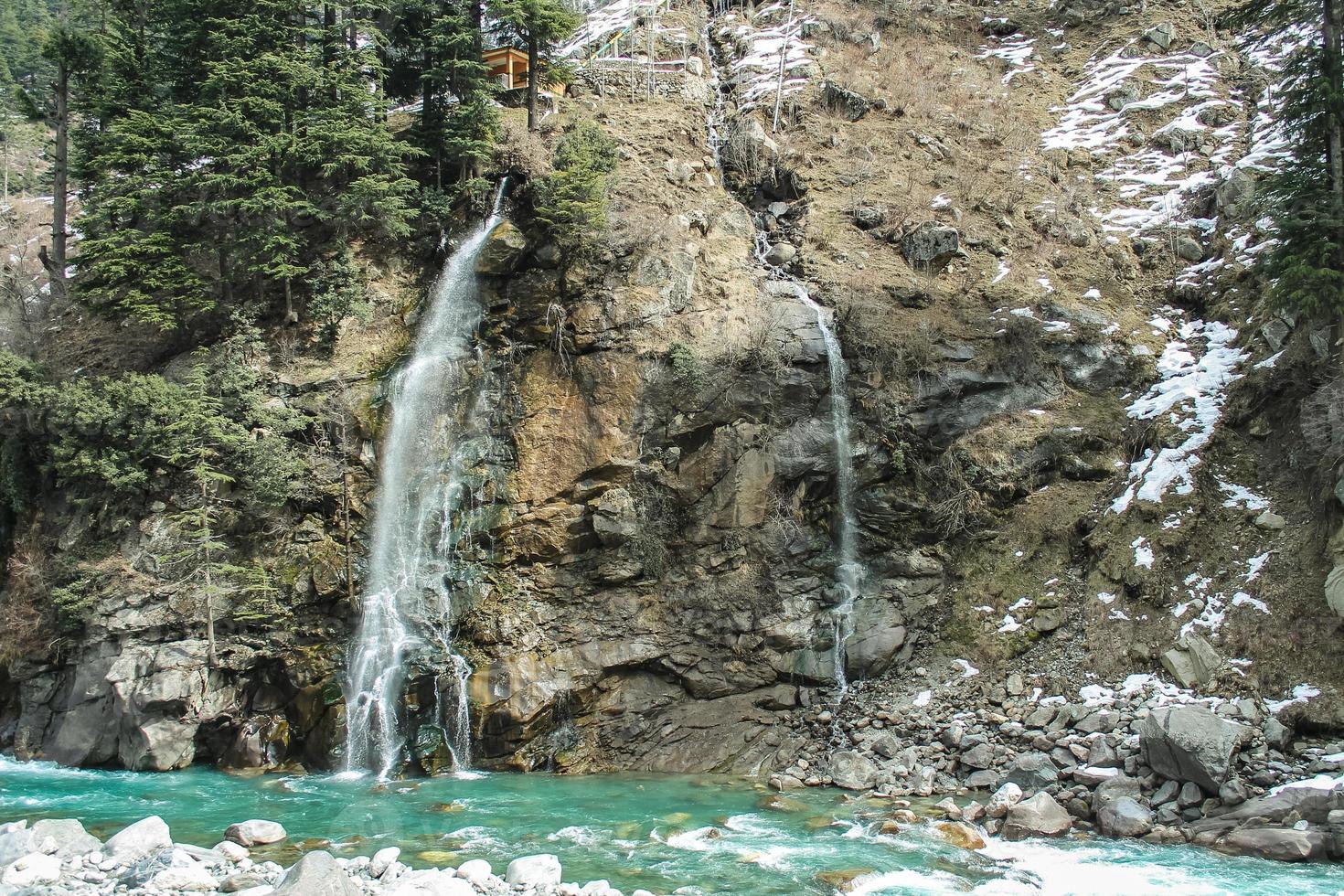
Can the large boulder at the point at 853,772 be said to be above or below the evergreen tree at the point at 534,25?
below

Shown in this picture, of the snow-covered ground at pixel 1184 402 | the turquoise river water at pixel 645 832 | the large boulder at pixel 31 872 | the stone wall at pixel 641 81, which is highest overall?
the stone wall at pixel 641 81

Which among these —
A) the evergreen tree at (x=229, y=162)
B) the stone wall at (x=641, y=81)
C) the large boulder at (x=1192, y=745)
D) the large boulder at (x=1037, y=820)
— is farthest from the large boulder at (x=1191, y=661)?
the stone wall at (x=641, y=81)

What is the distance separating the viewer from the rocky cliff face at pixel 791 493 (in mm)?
18188

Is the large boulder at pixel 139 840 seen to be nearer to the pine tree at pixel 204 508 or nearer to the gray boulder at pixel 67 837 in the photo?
the gray boulder at pixel 67 837

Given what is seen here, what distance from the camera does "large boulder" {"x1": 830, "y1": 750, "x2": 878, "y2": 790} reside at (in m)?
16.2

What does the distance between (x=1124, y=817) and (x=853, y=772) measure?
496 cm

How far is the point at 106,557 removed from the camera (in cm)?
2050

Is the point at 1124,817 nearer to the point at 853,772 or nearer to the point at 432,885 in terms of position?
the point at 853,772

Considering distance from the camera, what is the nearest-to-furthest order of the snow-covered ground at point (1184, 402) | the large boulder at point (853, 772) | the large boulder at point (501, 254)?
the large boulder at point (853, 772) → the snow-covered ground at point (1184, 402) → the large boulder at point (501, 254)

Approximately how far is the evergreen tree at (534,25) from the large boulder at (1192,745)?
80.6 ft

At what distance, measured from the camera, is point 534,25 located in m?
27.1

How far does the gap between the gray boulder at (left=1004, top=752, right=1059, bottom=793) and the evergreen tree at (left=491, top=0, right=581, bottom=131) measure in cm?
2361

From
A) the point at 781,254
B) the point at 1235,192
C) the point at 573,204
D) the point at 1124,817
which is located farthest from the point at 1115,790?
the point at 1235,192

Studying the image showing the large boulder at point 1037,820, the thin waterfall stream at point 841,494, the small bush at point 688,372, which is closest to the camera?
the large boulder at point 1037,820
